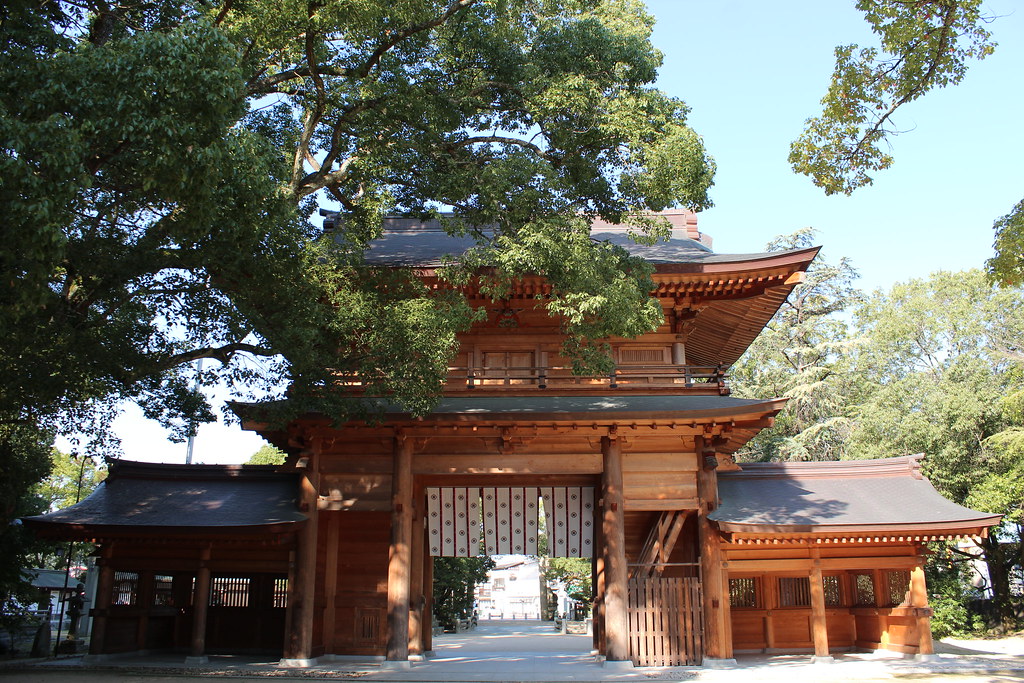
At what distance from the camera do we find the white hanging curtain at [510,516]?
15320 millimetres

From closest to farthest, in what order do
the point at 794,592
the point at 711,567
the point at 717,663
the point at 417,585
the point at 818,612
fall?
the point at 717,663 < the point at 711,567 < the point at 818,612 < the point at 417,585 < the point at 794,592

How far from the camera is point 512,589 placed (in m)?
66.4

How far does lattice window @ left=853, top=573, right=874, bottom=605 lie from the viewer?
54.0ft

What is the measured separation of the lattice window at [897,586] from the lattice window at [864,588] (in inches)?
19.7

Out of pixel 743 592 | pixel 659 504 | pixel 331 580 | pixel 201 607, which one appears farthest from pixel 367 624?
pixel 743 592

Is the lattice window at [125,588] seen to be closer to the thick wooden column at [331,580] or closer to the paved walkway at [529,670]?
the paved walkway at [529,670]

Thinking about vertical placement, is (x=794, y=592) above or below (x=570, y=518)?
below

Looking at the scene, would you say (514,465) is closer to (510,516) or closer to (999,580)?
(510,516)

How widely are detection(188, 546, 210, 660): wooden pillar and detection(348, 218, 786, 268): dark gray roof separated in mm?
6841

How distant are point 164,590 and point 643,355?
11785 millimetres

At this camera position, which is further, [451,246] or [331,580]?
[451,246]

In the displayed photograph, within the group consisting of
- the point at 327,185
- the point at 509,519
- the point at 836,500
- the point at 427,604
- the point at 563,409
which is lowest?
the point at 427,604

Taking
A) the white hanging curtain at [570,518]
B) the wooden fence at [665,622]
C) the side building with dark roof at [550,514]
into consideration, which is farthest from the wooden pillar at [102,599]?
the wooden fence at [665,622]

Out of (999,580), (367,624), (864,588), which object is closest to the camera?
(367,624)
